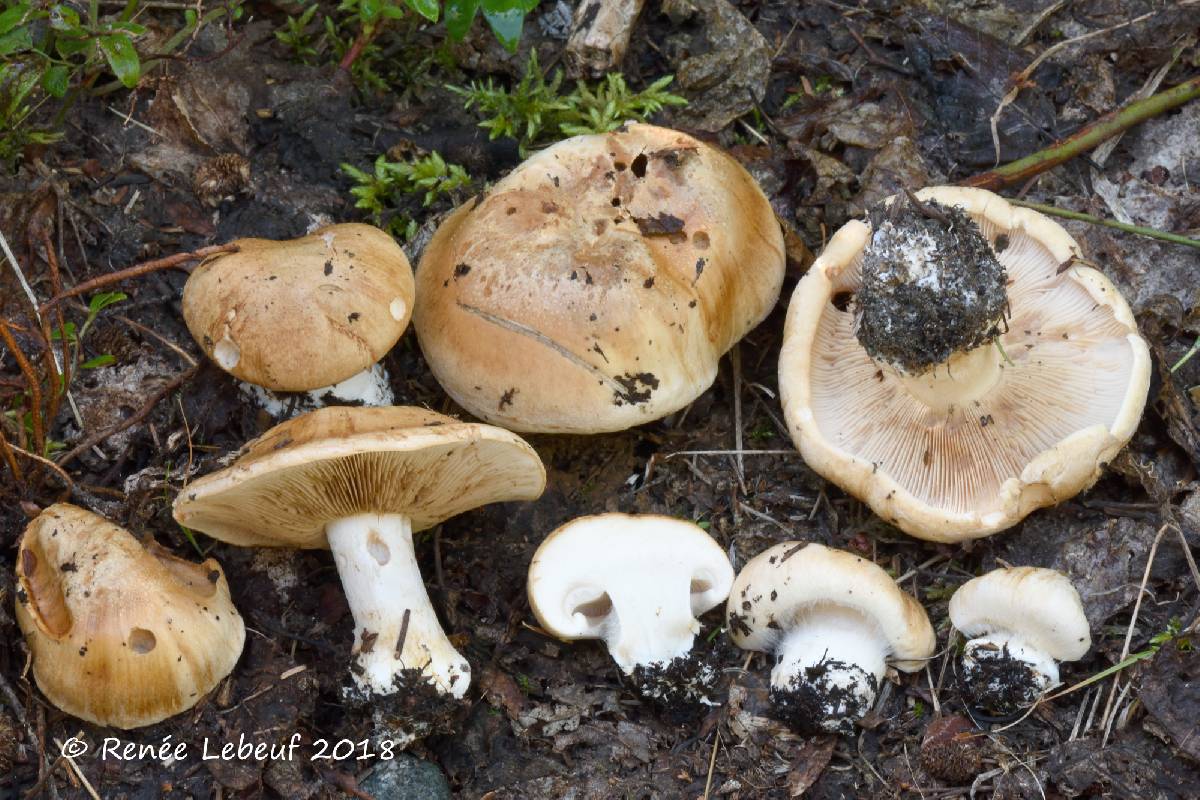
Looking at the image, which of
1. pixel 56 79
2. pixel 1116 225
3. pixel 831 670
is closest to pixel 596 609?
pixel 831 670

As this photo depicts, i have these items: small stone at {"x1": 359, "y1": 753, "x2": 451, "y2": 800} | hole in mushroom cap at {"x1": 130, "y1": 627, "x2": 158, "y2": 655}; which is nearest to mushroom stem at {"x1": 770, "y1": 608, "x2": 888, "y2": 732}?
small stone at {"x1": 359, "y1": 753, "x2": 451, "y2": 800}

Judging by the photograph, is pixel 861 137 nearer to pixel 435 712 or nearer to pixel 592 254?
pixel 592 254

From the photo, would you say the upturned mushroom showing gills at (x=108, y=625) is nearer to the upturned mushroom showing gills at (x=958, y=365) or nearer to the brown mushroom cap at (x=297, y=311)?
the brown mushroom cap at (x=297, y=311)

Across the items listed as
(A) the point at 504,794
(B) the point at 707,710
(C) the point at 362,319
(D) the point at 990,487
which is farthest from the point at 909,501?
(C) the point at 362,319

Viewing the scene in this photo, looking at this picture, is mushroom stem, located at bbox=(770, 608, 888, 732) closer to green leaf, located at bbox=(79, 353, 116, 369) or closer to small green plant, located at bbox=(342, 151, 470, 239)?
small green plant, located at bbox=(342, 151, 470, 239)

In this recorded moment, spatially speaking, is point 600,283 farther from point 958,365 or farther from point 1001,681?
point 1001,681

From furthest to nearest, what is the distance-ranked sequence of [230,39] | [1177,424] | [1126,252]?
1. [230,39]
2. [1126,252]
3. [1177,424]

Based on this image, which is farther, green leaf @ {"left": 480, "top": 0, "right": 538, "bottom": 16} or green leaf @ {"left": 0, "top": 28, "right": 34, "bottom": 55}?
green leaf @ {"left": 480, "top": 0, "right": 538, "bottom": 16}
